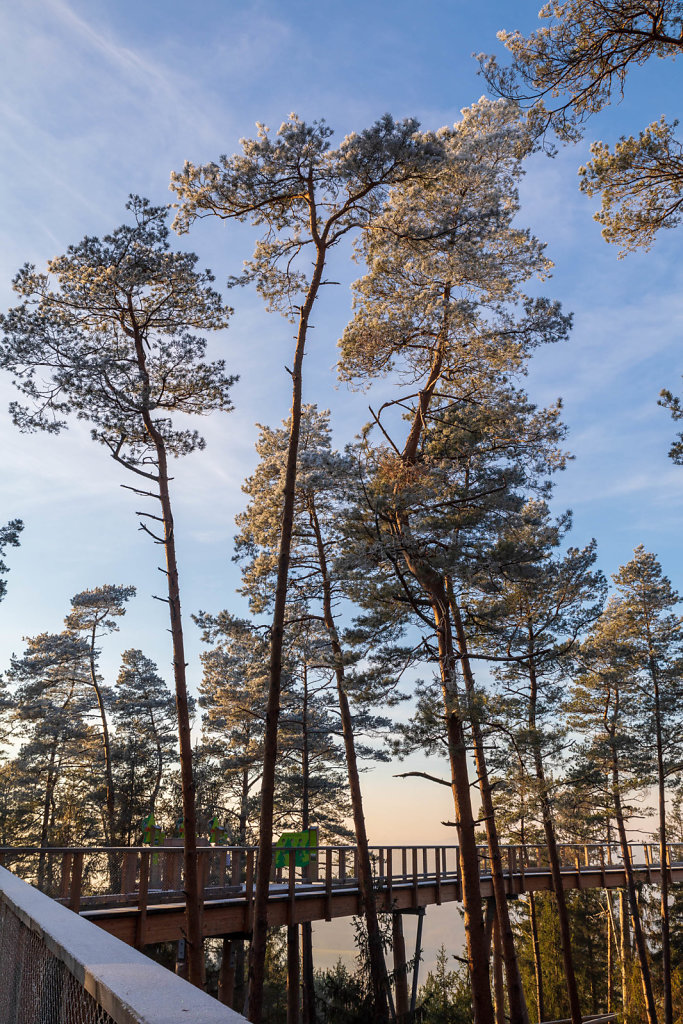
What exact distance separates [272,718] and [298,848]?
565 centimetres

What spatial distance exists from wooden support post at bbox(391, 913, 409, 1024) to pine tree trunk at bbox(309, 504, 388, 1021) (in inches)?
23.9

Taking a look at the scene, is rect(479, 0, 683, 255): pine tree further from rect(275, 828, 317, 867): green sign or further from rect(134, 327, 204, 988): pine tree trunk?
rect(275, 828, 317, 867): green sign

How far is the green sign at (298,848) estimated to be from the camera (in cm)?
1466

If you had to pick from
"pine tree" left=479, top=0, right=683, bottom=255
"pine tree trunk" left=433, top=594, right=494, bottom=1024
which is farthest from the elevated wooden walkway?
"pine tree" left=479, top=0, right=683, bottom=255

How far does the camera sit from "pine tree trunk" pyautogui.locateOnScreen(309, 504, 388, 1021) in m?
14.5

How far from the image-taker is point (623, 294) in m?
11.4

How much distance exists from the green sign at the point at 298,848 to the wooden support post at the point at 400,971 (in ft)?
8.62

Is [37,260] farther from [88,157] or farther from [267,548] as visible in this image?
[267,548]

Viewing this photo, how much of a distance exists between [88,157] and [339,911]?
14165 millimetres

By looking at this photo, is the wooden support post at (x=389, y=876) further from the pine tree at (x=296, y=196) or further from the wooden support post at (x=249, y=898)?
the pine tree at (x=296, y=196)

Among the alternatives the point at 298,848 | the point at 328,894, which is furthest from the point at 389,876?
the point at 298,848

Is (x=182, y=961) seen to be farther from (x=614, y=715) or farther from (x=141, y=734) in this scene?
(x=141, y=734)

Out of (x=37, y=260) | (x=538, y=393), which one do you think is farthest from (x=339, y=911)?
(x=37, y=260)

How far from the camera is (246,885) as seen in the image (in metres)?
12.5
